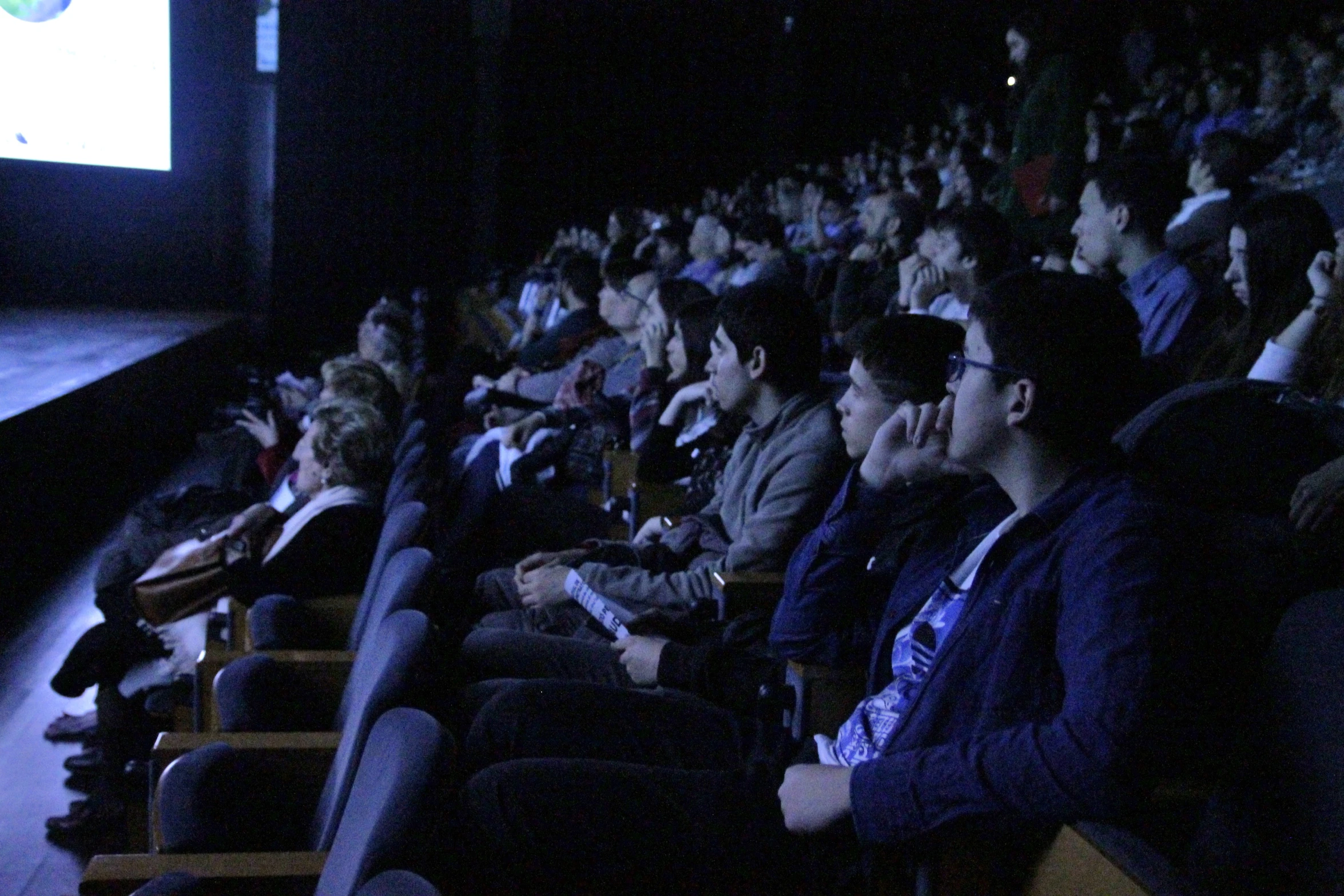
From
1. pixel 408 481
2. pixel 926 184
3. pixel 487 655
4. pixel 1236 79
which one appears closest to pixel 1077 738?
pixel 487 655

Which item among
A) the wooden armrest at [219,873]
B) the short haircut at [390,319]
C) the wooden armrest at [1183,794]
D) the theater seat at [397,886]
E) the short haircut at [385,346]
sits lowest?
the wooden armrest at [219,873]

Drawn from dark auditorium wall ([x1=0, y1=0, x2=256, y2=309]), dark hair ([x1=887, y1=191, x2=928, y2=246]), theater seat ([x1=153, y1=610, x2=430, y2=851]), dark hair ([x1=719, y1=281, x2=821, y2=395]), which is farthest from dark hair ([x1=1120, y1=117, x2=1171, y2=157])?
dark auditorium wall ([x1=0, y1=0, x2=256, y2=309])

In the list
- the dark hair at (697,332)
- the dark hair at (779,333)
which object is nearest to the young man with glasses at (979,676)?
the dark hair at (779,333)

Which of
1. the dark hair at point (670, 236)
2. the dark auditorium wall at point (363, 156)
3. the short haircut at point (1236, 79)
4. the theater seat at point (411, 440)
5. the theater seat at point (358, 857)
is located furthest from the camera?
the dark auditorium wall at point (363, 156)

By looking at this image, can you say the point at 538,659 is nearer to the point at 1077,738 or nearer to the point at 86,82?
the point at 1077,738

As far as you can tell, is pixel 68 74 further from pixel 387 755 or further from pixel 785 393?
pixel 387 755

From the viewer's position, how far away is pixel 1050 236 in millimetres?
4129

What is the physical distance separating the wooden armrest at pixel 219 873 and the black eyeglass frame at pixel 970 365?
0.91m

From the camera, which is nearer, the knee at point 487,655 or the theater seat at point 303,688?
the theater seat at point 303,688

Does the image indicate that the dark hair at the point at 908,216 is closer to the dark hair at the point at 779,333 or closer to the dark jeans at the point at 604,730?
the dark hair at the point at 779,333

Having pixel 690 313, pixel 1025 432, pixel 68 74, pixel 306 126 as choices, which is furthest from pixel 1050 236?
pixel 306 126

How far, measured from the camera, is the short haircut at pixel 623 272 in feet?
14.2

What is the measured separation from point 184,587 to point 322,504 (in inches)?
13.3

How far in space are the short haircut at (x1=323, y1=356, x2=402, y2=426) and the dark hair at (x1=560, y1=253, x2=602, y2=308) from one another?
1.62 metres
